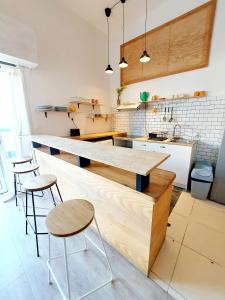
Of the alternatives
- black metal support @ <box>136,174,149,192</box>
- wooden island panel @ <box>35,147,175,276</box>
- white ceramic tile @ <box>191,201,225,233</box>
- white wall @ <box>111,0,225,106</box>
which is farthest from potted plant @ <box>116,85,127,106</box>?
black metal support @ <box>136,174,149,192</box>

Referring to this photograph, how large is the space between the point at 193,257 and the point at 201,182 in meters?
1.19

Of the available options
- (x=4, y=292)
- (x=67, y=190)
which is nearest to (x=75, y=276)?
(x=4, y=292)

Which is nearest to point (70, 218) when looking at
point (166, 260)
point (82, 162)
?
point (82, 162)

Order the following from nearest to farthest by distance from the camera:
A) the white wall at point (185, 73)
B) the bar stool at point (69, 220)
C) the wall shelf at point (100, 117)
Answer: the bar stool at point (69, 220) < the white wall at point (185, 73) < the wall shelf at point (100, 117)

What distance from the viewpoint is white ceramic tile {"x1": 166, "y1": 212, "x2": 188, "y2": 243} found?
163 cm

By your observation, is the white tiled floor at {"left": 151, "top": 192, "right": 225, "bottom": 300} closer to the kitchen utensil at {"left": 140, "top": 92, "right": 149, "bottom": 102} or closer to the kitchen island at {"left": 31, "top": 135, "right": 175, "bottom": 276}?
the kitchen island at {"left": 31, "top": 135, "right": 175, "bottom": 276}

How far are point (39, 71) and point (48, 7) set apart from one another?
119cm

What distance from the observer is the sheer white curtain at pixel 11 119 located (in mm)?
2201

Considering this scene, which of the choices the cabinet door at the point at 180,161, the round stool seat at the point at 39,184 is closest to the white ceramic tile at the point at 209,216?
the cabinet door at the point at 180,161

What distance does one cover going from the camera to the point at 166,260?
1357mm

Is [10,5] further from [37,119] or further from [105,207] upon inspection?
[105,207]

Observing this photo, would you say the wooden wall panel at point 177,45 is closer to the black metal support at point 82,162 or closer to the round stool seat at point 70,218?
the black metal support at point 82,162

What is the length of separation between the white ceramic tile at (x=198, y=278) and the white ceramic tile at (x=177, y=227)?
22 cm

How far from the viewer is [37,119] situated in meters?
2.64
